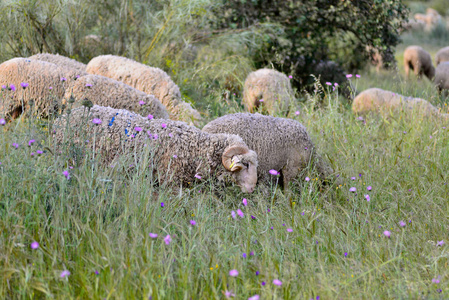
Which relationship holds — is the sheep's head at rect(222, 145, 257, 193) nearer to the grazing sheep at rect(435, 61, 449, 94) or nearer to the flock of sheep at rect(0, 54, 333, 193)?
the flock of sheep at rect(0, 54, 333, 193)

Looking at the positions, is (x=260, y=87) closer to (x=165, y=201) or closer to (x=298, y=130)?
(x=298, y=130)

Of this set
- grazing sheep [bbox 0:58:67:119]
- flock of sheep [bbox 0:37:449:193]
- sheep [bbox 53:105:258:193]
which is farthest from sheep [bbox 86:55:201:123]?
sheep [bbox 53:105:258:193]

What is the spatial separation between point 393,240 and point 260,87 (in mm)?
4097

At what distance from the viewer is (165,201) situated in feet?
10.7

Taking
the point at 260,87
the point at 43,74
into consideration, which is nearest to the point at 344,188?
the point at 260,87

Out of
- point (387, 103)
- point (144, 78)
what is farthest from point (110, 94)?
point (387, 103)

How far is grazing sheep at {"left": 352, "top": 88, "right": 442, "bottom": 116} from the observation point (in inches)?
239

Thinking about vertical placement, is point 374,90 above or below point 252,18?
below

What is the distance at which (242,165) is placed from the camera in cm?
365

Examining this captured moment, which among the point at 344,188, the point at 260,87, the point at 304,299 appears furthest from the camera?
the point at 260,87

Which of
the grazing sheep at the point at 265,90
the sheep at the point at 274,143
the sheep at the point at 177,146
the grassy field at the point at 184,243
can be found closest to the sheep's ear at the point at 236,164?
the sheep at the point at 177,146

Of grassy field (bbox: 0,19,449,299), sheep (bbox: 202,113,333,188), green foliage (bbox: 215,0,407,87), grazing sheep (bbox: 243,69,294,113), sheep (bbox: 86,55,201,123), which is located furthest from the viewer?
green foliage (bbox: 215,0,407,87)

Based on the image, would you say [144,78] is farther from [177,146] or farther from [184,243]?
[184,243]

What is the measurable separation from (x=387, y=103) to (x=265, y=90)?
179 cm
